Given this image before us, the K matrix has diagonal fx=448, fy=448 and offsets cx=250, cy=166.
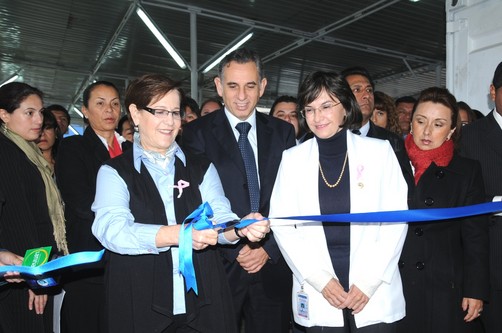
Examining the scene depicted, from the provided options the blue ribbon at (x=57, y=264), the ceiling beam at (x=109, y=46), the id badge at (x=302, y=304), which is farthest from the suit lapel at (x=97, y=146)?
the ceiling beam at (x=109, y=46)

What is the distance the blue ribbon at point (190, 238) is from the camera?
182 centimetres

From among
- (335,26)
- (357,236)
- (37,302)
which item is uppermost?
(335,26)

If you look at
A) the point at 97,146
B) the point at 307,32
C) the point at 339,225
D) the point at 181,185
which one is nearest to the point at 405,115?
the point at 339,225

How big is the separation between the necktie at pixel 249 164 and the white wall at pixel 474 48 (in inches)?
87.2

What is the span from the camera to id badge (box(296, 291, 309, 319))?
2.38 metres

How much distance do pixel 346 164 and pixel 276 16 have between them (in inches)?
340

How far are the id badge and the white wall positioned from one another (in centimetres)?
257

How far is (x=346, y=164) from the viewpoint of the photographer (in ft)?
8.16

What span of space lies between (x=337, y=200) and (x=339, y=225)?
13 cm

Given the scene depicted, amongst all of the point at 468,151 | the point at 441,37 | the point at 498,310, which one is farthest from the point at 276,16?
the point at 498,310

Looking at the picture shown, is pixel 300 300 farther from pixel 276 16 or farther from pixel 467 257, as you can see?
pixel 276 16

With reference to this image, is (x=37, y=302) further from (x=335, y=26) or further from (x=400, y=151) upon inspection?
(x=335, y=26)

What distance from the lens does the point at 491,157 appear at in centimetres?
289

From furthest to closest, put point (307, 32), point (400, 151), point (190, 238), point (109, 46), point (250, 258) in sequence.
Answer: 1. point (109, 46)
2. point (307, 32)
3. point (400, 151)
4. point (250, 258)
5. point (190, 238)
